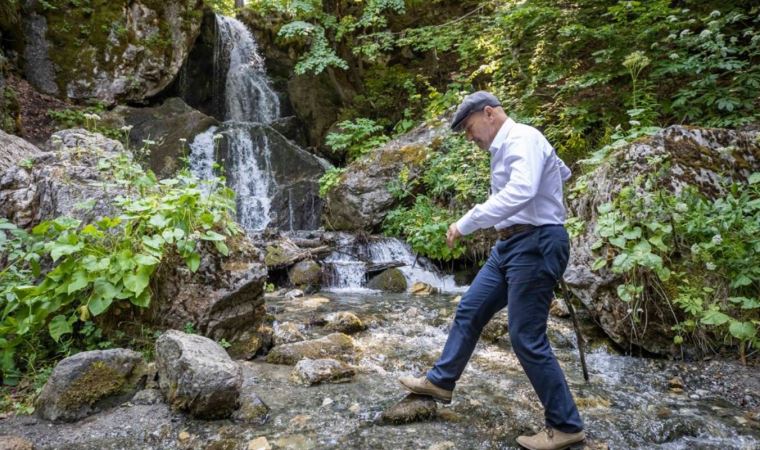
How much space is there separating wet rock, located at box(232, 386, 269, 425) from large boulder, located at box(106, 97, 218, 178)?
10387 mm

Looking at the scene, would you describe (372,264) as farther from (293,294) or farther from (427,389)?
(427,389)

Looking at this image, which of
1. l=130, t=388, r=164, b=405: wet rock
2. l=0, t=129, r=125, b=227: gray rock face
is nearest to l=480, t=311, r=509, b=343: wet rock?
l=130, t=388, r=164, b=405: wet rock

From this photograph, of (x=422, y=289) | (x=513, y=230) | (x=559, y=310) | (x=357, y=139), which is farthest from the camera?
(x=357, y=139)

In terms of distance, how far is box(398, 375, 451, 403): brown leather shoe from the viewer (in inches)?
113

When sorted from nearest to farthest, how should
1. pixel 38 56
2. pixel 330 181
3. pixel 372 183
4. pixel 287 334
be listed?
pixel 287 334 → pixel 372 183 → pixel 330 181 → pixel 38 56

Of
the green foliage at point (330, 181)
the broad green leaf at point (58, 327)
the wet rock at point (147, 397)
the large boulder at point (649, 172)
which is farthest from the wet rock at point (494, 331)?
the green foliage at point (330, 181)

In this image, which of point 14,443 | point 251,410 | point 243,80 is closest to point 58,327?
point 14,443

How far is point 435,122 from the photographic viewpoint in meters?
10.9

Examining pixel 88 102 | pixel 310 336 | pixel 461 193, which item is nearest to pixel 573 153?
pixel 461 193

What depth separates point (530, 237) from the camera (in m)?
2.49

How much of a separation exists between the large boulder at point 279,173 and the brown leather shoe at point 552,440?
10543 millimetres

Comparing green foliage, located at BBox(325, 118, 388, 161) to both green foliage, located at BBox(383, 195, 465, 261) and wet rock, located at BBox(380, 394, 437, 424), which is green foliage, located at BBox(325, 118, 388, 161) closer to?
green foliage, located at BBox(383, 195, 465, 261)

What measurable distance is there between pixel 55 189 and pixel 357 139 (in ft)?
32.0

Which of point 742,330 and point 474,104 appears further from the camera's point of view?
point 742,330
